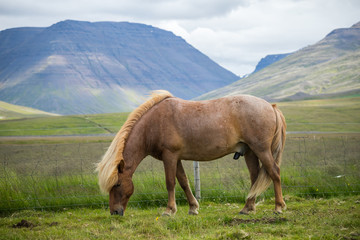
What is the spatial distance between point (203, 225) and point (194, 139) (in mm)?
1661

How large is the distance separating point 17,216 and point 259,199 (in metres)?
4.91

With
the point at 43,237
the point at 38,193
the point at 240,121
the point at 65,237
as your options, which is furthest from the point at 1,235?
the point at 240,121

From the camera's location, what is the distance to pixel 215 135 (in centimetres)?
660

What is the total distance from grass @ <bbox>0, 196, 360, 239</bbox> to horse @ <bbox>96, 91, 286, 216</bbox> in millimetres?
497

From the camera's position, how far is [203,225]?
5.54 metres

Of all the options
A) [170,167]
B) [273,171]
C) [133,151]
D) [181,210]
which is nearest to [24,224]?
[133,151]

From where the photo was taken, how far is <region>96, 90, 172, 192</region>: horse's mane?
6.29 meters

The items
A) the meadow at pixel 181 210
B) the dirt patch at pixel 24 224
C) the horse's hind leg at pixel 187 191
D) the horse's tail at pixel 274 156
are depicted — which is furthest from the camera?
the horse's hind leg at pixel 187 191

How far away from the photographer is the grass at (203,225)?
4883mm

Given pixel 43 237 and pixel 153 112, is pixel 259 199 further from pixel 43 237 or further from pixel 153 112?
pixel 43 237

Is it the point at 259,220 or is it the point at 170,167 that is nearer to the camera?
the point at 259,220

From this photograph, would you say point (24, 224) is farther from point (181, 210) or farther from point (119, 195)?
point (181, 210)

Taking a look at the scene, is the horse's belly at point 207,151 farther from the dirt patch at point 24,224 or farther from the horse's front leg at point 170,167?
the dirt patch at point 24,224

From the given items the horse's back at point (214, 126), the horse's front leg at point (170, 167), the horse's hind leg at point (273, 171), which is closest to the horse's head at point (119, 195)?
A: the horse's front leg at point (170, 167)
